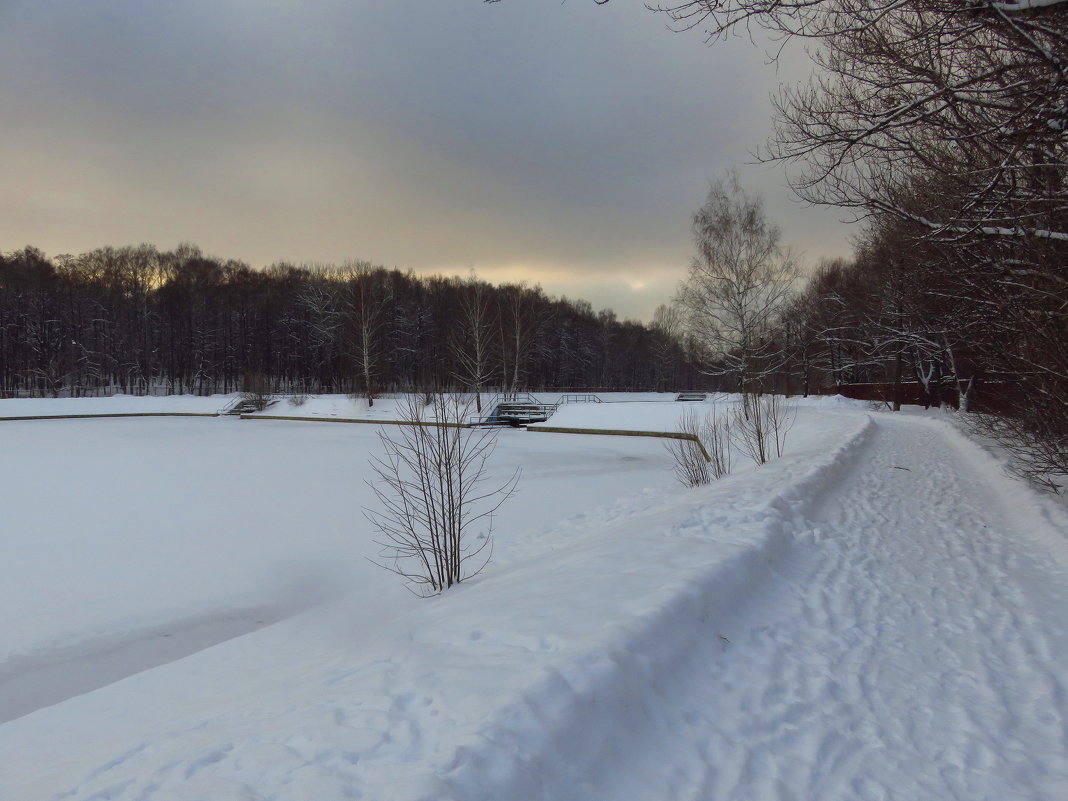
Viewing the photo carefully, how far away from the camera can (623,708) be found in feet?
8.29

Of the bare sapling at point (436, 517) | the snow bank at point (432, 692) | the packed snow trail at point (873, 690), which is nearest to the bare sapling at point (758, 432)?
the bare sapling at point (436, 517)

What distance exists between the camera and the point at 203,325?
2192 inches

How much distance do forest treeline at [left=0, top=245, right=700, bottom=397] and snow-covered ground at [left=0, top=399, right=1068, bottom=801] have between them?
133 ft

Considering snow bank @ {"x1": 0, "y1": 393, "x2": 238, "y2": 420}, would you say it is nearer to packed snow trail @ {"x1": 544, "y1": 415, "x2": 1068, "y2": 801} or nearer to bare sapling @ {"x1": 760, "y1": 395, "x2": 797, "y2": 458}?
bare sapling @ {"x1": 760, "y1": 395, "x2": 797, "y2": 458}

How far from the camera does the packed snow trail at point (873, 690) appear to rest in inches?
89.9

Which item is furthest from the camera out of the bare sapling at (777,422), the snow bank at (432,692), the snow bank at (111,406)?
the snow bank at (111,406)

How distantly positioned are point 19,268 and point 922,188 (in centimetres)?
7074

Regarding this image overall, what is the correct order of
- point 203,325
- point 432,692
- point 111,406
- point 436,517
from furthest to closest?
point 203,325 < point 111,406 < point 436,517 < point 432,692

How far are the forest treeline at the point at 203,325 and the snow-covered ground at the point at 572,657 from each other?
4039cm

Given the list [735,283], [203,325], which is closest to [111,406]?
[203,325]

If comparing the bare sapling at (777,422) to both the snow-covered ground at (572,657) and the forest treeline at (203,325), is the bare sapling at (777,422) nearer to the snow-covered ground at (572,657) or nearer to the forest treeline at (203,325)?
the snow-covered ground at (572,657)

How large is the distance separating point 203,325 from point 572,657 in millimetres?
62651

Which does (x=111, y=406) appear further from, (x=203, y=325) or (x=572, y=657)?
(x=572, y=657)

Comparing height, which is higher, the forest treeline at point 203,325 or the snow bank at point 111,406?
the forest treeline at point 203,325
